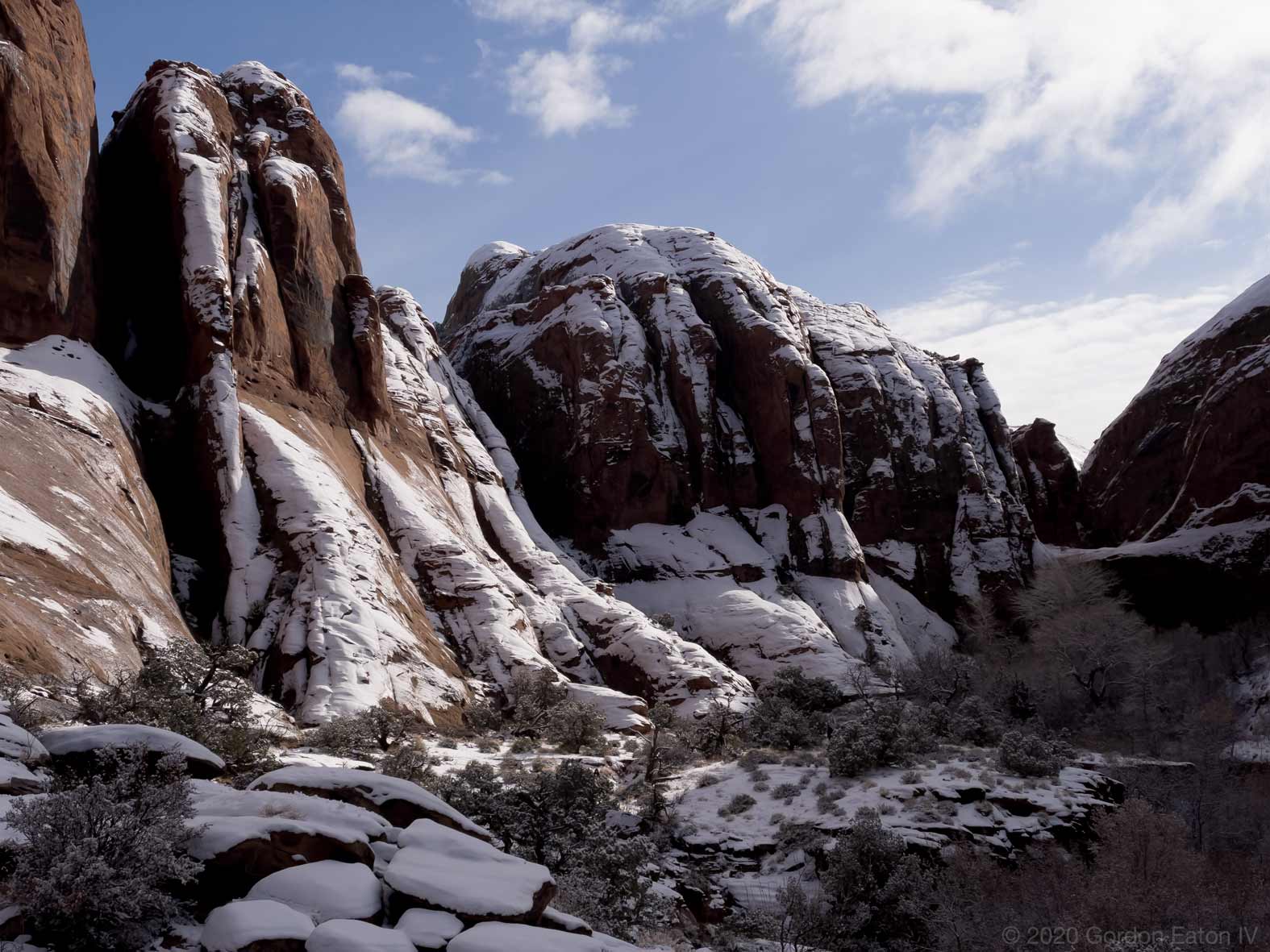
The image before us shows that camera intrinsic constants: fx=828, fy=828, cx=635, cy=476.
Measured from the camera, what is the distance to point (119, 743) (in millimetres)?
7016

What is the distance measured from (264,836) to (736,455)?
56.6m

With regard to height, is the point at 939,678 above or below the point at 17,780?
below

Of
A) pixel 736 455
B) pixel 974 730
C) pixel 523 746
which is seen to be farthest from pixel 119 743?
pixel 736 455

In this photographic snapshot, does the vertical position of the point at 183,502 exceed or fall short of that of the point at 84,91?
it falls short

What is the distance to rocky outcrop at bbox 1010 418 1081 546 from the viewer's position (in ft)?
247

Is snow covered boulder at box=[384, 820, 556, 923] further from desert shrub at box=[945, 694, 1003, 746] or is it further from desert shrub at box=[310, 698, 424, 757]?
desert shrub at box=[945, 694, 1003, 746]

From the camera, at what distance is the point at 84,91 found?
112 ft

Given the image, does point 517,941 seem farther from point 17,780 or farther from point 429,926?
point 17,780

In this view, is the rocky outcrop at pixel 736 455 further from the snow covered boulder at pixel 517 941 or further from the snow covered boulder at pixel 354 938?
the snow covered boulder at pixel 354 938

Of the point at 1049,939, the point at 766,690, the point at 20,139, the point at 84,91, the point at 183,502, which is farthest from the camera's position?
the point at 766,690

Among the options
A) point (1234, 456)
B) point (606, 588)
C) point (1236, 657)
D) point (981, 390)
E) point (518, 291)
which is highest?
point (518, 291)

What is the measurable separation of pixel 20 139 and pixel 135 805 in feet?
107

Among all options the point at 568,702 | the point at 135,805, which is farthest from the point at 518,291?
the point at 135,805

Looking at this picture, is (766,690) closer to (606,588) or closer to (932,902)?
(606,588)
